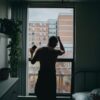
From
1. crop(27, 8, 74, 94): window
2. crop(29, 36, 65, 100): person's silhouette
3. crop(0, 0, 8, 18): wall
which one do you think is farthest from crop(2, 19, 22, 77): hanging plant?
crop(29, 36, 65, 100): person's silhouette

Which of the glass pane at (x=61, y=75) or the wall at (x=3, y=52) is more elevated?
the wall at (x=3, y=52)

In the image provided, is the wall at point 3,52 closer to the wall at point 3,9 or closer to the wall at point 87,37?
the wall at point 3,9

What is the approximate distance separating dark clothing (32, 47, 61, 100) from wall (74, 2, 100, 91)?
185 centimetres

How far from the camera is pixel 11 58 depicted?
19.0ft

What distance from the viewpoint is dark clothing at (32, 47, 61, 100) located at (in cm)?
441

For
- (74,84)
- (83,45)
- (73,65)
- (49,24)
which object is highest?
(49,24)

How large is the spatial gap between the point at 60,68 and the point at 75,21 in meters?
1.12

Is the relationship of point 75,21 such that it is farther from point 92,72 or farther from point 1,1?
point 1,1

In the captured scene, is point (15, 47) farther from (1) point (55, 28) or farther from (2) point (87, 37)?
(2) point (87, 37)

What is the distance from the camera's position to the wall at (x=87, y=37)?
20.4 ft

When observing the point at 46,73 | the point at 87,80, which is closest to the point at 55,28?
the point at 87,80

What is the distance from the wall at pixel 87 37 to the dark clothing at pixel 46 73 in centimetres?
185

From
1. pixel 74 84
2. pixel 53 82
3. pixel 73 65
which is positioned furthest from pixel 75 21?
pixel 53 82

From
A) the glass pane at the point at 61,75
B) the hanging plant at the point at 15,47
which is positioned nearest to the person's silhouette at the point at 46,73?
the hanging plant at the point at 15,47
